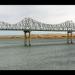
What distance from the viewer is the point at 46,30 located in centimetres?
2684
